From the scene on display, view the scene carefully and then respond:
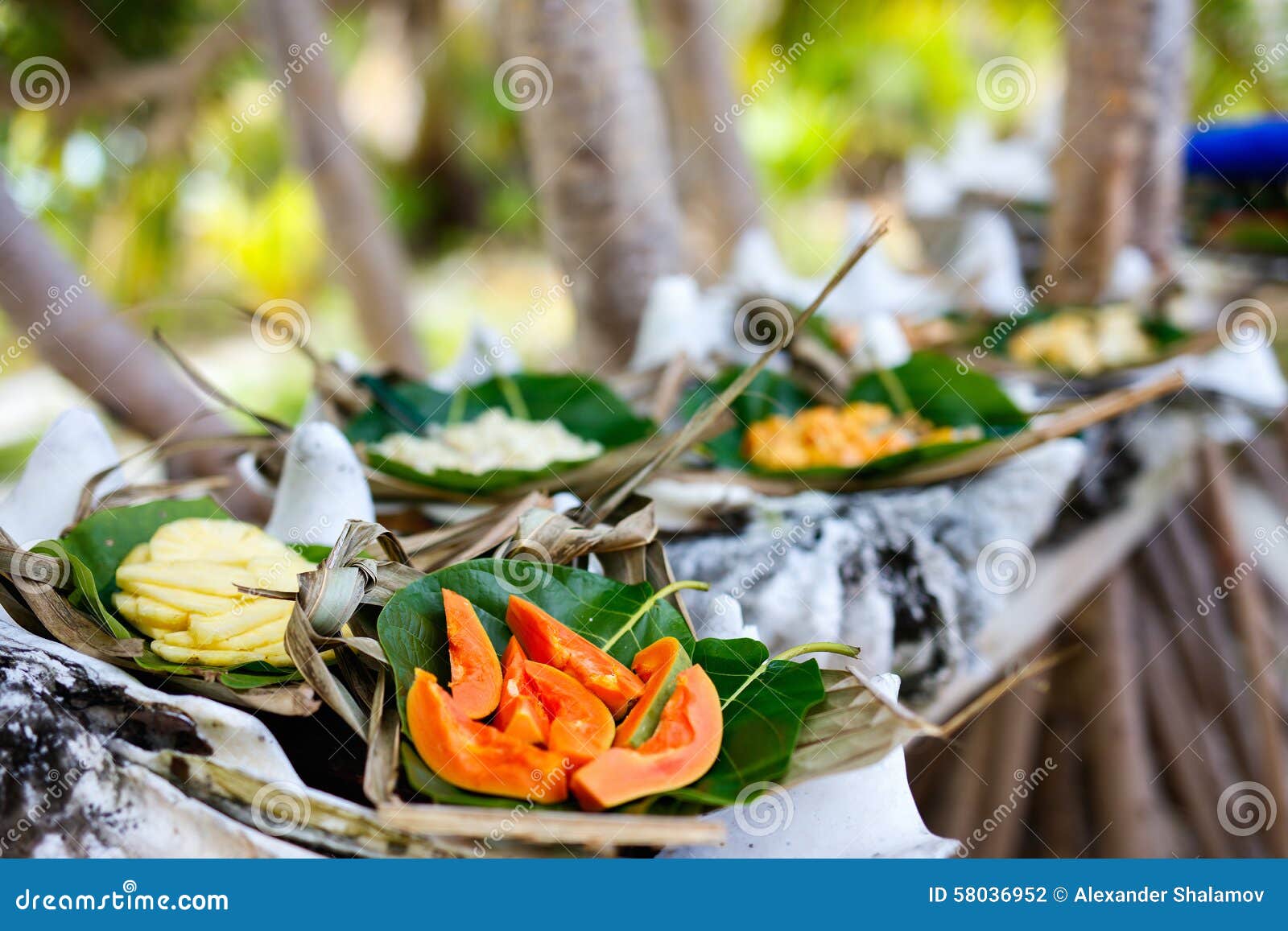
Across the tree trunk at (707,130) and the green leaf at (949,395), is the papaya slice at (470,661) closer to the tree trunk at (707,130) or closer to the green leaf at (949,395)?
the green leaf at (949,395)

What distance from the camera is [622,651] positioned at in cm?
A: 86

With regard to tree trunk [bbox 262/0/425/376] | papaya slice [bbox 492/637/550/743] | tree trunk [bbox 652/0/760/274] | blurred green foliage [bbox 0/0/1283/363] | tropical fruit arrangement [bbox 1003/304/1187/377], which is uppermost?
blurred green foliage [bbox 0/0/1283/363]

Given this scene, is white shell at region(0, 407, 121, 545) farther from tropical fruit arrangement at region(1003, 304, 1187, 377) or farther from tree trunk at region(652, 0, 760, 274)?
tree trunk at region(652, 0, 760, 274)

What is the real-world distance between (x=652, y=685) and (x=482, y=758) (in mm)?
149

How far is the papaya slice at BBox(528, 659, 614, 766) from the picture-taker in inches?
28.1

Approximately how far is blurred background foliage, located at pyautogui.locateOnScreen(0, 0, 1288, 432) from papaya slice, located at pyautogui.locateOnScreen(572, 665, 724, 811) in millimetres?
3365

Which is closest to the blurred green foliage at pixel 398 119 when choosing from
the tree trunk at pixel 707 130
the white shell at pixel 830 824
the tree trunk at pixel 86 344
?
the tree trunk at pixel 707 130

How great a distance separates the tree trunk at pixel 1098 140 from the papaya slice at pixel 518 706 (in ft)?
6.79

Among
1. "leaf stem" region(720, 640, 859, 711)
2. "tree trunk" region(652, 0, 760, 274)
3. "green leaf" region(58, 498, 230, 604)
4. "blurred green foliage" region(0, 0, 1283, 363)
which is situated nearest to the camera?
"leaf stem" region(720, 640, 859, 711)

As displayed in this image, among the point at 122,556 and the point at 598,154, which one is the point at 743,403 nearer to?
the point at 598,154

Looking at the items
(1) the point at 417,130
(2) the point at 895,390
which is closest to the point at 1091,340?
(2) the point at 895,390

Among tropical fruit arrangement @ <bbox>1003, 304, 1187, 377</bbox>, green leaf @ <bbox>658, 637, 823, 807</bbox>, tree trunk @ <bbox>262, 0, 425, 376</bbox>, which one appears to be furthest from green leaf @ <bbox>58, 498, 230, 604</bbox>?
tropical fruit arrangement @ <bbox>1003, 304, 1187, 377</bbox>

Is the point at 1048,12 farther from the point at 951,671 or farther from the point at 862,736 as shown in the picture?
the point at 862,736
